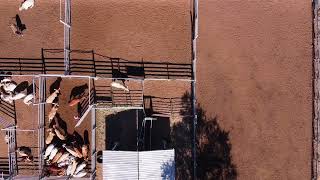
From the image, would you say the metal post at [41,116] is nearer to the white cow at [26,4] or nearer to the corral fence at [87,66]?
the corral fence at [87,66]

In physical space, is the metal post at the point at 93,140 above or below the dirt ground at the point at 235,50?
below

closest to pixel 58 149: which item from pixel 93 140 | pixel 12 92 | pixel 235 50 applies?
pixel 93 140

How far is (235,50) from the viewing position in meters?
18.4

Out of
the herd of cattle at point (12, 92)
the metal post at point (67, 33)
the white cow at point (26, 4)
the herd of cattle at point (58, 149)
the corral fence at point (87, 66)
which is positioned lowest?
the herd of cattle at point (58, 149)

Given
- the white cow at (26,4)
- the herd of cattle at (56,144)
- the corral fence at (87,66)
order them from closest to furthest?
the white cow at (26,4)
the herd of cattle at (56,144)
the corral fence at (87,66)

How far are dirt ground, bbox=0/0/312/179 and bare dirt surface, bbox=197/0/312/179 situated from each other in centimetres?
4

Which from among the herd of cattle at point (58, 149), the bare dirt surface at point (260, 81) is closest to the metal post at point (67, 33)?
the herd of cattle at point (58, 149)

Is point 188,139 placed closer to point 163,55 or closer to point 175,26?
point 163,55

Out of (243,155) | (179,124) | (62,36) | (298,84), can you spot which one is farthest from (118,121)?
(298,84)

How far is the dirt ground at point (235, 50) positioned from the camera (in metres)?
18.3

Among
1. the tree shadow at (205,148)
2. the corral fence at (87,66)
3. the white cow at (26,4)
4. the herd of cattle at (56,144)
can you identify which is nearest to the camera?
the white cow at (26,4)

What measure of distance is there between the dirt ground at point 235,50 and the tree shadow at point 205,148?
1.07ft

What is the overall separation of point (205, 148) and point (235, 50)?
181 inches

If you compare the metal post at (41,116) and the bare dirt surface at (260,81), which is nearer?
the metal post at (41,116)
